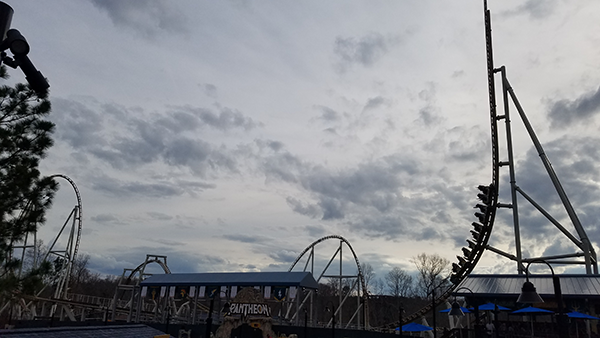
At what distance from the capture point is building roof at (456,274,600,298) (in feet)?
72.1

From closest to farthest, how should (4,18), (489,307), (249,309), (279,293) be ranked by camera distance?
(4,18) < (489,307) < (249,309) < (279,293)

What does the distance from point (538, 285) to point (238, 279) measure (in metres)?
19.4

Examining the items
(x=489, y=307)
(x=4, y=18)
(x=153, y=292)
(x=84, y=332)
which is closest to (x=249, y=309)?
(x=153, y=292)

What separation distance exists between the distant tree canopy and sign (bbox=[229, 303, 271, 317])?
18515 millimetres

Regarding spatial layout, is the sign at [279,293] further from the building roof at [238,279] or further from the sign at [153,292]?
the sign at [153,292]

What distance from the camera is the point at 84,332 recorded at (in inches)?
512

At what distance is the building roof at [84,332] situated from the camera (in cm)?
1062

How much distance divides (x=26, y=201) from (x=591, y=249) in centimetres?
2949

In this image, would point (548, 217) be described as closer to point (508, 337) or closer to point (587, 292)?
point (587, 292)

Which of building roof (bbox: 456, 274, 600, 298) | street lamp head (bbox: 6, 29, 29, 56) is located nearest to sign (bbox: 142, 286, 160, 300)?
building roof (bbox: 456, 274, 600, 298)

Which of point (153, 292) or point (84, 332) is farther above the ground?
point (153, 292)

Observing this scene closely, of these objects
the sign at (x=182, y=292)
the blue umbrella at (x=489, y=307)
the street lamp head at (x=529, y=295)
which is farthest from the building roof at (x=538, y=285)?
the sign at (x=182, y=292)

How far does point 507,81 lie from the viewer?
102ft

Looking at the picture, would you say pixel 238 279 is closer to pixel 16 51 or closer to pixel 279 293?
pixel 279 293
